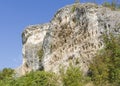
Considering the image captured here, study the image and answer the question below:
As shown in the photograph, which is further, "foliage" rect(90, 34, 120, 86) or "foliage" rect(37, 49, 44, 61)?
"foliage" rect(37, 49, 44, 61)

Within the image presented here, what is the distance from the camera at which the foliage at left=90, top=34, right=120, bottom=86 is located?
121 feet

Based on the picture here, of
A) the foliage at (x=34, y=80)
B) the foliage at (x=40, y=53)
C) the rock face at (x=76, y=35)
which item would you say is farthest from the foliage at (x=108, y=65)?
the foliage at (x=40, y=53)

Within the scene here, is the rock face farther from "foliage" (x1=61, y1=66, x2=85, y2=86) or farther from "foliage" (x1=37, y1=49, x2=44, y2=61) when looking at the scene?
"foliage" (x1=61, y1=66, x2=85, y2=86)

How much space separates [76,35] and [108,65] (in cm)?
823

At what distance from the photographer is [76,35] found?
45031 mm

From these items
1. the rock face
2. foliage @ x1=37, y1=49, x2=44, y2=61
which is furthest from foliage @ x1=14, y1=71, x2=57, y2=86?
foliage @ x1=37, y1=49, x2=44, y2=61

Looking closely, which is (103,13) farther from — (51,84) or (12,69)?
(12,69)

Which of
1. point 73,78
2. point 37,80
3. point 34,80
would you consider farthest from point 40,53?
point 73,78

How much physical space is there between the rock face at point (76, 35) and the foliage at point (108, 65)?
67.5 inches

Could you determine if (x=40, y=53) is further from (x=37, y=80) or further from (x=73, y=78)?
(x=73, y=78)

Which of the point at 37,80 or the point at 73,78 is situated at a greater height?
the point at 37,80

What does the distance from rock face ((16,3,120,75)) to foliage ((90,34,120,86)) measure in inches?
67.5

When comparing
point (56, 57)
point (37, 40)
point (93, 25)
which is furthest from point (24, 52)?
point (93, 25)

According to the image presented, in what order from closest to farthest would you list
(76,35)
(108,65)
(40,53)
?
(108,65) → (76,35) → (40,53)
